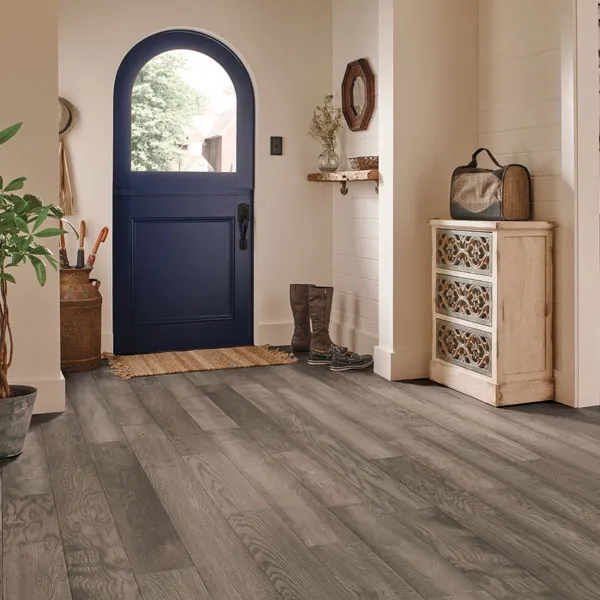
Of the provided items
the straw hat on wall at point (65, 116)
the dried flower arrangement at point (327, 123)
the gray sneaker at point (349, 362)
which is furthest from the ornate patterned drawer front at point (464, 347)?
the straw hat on wall at point (65, 116)

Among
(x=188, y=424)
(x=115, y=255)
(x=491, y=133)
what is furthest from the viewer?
(x=115, y=255)

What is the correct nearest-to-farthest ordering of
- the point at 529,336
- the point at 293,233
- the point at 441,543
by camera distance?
the point at 441,543, the point at 529,336, the point at 293,233

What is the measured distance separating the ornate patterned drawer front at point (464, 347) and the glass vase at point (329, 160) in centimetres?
151

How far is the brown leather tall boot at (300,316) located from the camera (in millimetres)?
5715

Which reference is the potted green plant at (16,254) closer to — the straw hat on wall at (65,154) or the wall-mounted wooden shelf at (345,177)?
the straw hat on wall at (65,154)

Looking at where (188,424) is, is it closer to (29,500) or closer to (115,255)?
(29,500)

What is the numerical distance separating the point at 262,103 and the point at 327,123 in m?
0.46

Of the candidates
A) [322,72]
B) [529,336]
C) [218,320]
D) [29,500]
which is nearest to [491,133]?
[529,336]

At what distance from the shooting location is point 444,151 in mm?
4930

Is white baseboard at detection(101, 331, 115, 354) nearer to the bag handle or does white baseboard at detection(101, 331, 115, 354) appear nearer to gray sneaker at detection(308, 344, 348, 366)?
gray sneaker at detection(308, 344, 348, 366)

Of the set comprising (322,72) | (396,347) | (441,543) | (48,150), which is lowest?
(441,543)

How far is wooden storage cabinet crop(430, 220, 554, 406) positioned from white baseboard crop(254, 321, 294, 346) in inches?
71.2

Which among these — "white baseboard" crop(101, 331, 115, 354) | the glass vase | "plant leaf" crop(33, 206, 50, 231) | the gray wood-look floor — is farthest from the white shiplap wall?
"white baseboard" crop(101, 331, 115, 354)

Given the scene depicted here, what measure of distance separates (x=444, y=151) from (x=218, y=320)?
2.00 metres
